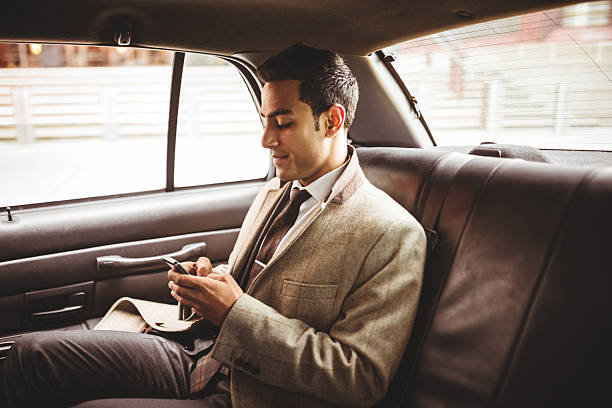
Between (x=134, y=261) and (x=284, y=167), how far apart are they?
1.17m

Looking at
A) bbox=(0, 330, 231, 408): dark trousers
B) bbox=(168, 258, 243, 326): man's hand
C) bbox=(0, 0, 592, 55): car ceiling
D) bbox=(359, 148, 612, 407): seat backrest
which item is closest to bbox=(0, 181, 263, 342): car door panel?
bbox=(0, 330, 231, 408): dark trousers

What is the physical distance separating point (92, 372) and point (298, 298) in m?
0.76

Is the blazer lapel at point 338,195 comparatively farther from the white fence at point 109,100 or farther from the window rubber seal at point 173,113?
the white fence at point 109,100

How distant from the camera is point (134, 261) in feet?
7.97

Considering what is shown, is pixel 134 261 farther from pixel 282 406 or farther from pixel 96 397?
pixel 282 406

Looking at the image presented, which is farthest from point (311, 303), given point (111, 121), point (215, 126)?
point (111, 121)

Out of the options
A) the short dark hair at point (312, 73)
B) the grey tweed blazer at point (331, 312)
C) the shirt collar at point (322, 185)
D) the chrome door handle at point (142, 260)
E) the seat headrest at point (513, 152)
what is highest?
the short dark hair at point (312, 73)

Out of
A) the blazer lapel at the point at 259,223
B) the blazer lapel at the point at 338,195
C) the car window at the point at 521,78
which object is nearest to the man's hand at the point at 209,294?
the blazer lapel at the point at 338,195

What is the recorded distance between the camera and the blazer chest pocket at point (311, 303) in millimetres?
1364

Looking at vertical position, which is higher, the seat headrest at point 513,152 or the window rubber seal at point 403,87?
the window rubber seal at point 403,87

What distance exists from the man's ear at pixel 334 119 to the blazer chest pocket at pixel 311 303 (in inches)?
20.4

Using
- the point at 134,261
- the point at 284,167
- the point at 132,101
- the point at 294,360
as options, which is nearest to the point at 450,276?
the point at 294,360

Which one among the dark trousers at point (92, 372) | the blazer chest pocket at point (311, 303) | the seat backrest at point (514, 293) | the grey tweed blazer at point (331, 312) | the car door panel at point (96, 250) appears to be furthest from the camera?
the car door panel at point (96, 250)

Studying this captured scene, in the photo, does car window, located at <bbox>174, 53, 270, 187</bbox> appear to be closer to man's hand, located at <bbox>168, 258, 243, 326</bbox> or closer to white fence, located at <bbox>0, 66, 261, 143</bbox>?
white fence, located at <bbox>0, 66, 261, 143</bbox>
